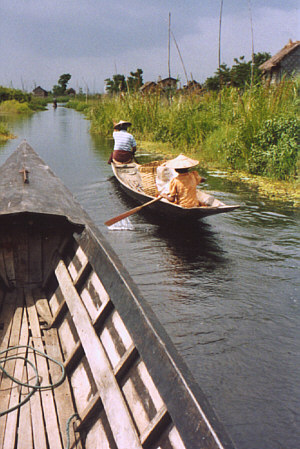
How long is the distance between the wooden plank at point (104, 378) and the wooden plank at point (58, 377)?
32cm

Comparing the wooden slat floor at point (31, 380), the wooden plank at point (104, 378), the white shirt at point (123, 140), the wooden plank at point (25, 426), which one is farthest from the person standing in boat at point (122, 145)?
the wooden plank at point (25, 426)

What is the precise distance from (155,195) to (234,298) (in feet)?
12.5

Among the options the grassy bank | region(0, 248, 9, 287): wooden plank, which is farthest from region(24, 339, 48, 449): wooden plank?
the grassy bank

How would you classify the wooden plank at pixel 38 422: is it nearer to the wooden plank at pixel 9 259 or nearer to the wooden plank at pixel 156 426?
the wooden plank at pixel 156 426

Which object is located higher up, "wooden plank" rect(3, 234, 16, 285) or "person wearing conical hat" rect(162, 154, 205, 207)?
"person wearing conical hat" rect(162, 154, 205, 207)

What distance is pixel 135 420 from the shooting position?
7.30 feet

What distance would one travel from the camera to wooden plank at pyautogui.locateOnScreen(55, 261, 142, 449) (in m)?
2.14

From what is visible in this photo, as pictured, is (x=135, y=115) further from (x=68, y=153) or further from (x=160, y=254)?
(x=160, y=254)

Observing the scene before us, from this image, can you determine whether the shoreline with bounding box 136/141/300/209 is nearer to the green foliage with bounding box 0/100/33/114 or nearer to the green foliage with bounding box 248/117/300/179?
the green foliage with bounding box 248/117/300/179

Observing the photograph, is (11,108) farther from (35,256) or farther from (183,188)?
(35,256)

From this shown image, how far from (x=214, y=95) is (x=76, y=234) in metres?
11.6

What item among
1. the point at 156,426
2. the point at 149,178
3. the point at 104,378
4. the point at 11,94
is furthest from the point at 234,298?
the point at 11,94

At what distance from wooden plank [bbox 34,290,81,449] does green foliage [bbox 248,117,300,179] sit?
776 centimetres

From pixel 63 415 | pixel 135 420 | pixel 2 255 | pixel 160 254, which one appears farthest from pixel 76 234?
pixel 160 254
